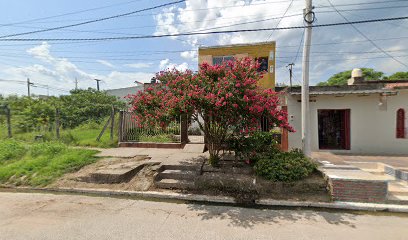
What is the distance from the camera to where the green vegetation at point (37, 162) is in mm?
6613

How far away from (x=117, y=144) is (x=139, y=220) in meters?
7.15

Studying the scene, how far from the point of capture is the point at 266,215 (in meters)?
4.37

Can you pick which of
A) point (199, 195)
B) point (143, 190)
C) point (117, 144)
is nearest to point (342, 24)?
point (199, 195)

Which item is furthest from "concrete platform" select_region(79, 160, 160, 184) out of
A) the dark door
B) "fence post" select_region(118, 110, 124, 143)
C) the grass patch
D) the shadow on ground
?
the dark door

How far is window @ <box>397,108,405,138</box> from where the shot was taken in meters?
9.51

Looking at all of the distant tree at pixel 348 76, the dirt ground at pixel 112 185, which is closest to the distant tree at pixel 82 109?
the dirt ground at pixel 112 185

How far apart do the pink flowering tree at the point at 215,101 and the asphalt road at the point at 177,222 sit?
220 cm

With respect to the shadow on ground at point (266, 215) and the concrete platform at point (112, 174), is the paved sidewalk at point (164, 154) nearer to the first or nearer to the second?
the concrete platform at point (112, 174)

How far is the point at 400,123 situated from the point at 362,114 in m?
1.58

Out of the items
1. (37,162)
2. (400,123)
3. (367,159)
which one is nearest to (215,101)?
(37,162)

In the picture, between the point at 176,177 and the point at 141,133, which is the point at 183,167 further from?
the point at 141,133

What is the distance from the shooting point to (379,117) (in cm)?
968

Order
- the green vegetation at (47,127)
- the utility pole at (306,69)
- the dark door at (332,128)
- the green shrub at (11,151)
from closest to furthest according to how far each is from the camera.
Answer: the utility pole at (306,69)
the green shrub at (11,151)
the dark door at (332,128)
the green vegetation at (47,127)

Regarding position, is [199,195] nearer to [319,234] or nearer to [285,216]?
[285,216]
